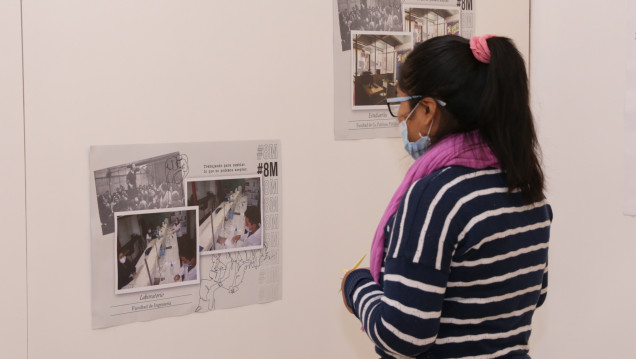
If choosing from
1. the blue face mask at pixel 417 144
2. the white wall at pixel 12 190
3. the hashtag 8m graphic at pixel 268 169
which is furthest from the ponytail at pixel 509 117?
the white wall at pixel 12 190

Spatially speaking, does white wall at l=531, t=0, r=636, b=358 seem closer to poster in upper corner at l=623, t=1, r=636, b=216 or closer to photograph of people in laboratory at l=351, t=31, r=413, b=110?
poster in upper corner at l=623, t=1, r=636, b=216

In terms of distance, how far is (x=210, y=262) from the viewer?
5.05 ft

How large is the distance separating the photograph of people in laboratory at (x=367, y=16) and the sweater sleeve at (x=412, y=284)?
0.78m

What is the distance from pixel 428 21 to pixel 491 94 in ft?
2.80

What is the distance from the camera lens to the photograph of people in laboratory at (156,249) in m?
1.42

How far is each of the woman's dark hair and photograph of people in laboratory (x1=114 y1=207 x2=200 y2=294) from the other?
2.24ft

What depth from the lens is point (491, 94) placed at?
3.36ft

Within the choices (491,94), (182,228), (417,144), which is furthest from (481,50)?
(182,228)

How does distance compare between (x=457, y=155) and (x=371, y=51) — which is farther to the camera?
(x=371, y=51)

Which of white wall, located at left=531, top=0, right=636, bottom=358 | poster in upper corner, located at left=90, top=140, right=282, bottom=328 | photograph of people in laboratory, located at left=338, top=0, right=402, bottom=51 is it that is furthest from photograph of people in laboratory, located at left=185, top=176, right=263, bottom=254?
white wall, located at left=531, top=0, right=636, bottom=358

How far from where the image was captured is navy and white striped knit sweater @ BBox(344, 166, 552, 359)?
3.24 ft

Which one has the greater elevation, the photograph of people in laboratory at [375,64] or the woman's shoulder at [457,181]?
the photograph of people in laboratory at [375,64]

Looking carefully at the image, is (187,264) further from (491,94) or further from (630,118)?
(630,118)

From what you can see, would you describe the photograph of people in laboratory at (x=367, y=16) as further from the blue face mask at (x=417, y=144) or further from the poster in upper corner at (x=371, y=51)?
the blue face mask at (x=417, y=144)
